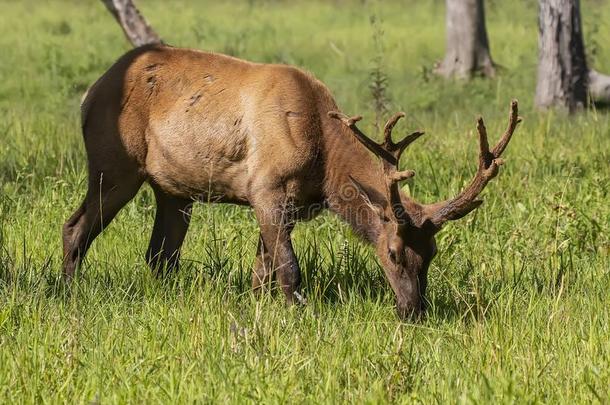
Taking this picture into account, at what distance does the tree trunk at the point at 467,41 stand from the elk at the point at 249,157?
387 inches

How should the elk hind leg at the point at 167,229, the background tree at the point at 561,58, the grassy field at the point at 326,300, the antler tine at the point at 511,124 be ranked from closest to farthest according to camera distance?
the grassy field at the point at 326,300 → the antler tine at the point at 511,124 → the elk hind leg at the point at 167,229 → the background tree at the point at 561,58

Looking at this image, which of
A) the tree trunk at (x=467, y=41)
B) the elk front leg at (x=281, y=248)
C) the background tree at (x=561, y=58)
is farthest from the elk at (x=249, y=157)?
the tree trunk at (x=467, y=41)

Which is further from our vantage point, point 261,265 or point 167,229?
point 167,229

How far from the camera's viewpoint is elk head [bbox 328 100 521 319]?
6285mm

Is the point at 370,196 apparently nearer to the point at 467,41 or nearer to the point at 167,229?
the point at 167,229

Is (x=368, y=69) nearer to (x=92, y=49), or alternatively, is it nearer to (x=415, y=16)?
(x=92, y=49)

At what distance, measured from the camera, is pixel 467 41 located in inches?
653

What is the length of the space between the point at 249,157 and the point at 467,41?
10342 millimetres

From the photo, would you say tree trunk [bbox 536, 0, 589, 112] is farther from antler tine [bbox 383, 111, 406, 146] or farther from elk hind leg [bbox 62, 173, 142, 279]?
elk hind leg [bbox 62, 173, 142, 279]

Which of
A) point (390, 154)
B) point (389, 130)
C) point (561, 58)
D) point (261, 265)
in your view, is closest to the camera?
point (389, 130)

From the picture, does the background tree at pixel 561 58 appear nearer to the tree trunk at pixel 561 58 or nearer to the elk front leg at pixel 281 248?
the tree trunk at pixel 561 58

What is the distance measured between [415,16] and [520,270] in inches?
707

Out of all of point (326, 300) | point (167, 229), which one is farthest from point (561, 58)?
point (326, 300)

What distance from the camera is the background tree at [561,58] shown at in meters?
12.8
